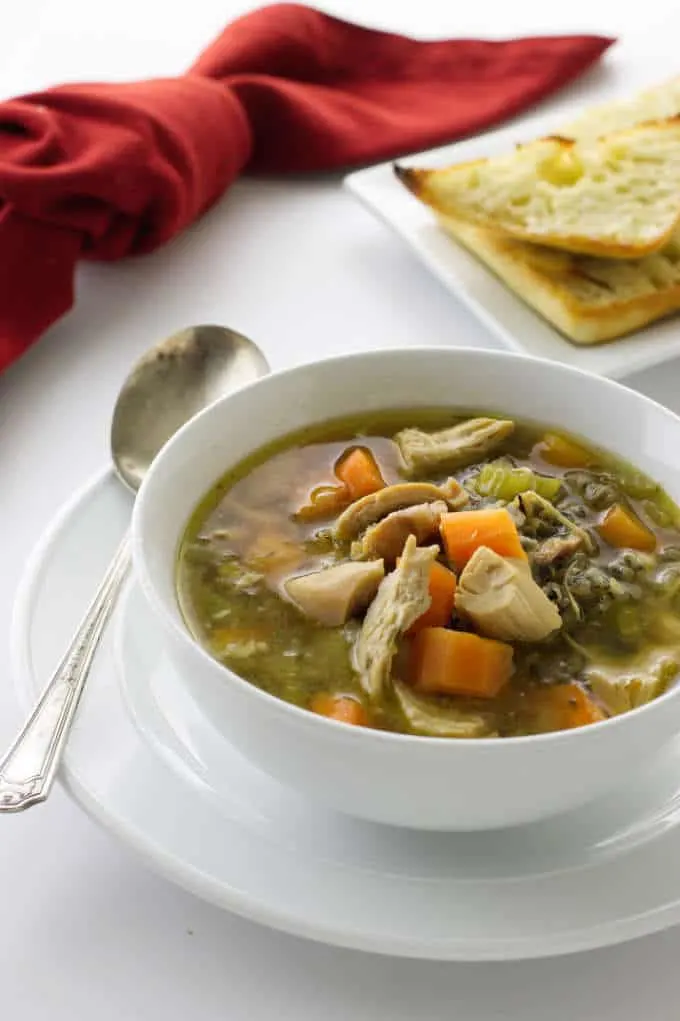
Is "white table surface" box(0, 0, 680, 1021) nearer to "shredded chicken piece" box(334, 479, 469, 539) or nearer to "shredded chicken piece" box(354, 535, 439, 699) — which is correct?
"shredded chicken piece" box(354, 535, 439, 699)

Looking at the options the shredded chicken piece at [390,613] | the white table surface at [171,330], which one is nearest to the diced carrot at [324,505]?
the shredded chicken piece at [390,613]

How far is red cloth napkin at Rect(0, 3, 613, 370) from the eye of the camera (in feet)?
9.90

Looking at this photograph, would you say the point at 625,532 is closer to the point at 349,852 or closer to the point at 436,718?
the point at 436,718

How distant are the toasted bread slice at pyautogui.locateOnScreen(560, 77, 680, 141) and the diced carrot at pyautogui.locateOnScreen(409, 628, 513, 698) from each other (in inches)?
77.1

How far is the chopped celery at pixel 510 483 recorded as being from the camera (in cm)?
197

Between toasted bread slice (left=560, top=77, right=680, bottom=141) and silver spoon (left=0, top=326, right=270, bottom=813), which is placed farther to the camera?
toasted bread slice (left=560, top=77, right=680, bottom=141)

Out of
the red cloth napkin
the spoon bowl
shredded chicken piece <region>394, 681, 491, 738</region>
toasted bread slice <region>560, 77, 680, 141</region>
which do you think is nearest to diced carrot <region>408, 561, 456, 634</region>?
shredded chicken piece <region>394, 681, 491, 738</region>

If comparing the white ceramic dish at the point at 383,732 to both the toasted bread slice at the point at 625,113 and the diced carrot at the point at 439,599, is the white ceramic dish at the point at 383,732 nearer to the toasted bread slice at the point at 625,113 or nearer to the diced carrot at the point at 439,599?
the diced carrot at the point at 439,599

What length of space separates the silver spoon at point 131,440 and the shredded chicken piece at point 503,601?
54cm

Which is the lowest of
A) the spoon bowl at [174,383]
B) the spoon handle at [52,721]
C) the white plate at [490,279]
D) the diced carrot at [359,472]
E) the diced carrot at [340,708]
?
the white plate at [490,279]

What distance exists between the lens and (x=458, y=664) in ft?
5.48

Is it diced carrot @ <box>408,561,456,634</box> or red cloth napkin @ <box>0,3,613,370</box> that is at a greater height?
diced carrot @ <box>408,561,456,634</box>

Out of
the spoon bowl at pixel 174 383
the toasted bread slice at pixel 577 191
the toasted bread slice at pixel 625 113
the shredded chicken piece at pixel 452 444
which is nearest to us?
the shredded chicken piece at pixel 452 444

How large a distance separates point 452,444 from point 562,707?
52 cm
